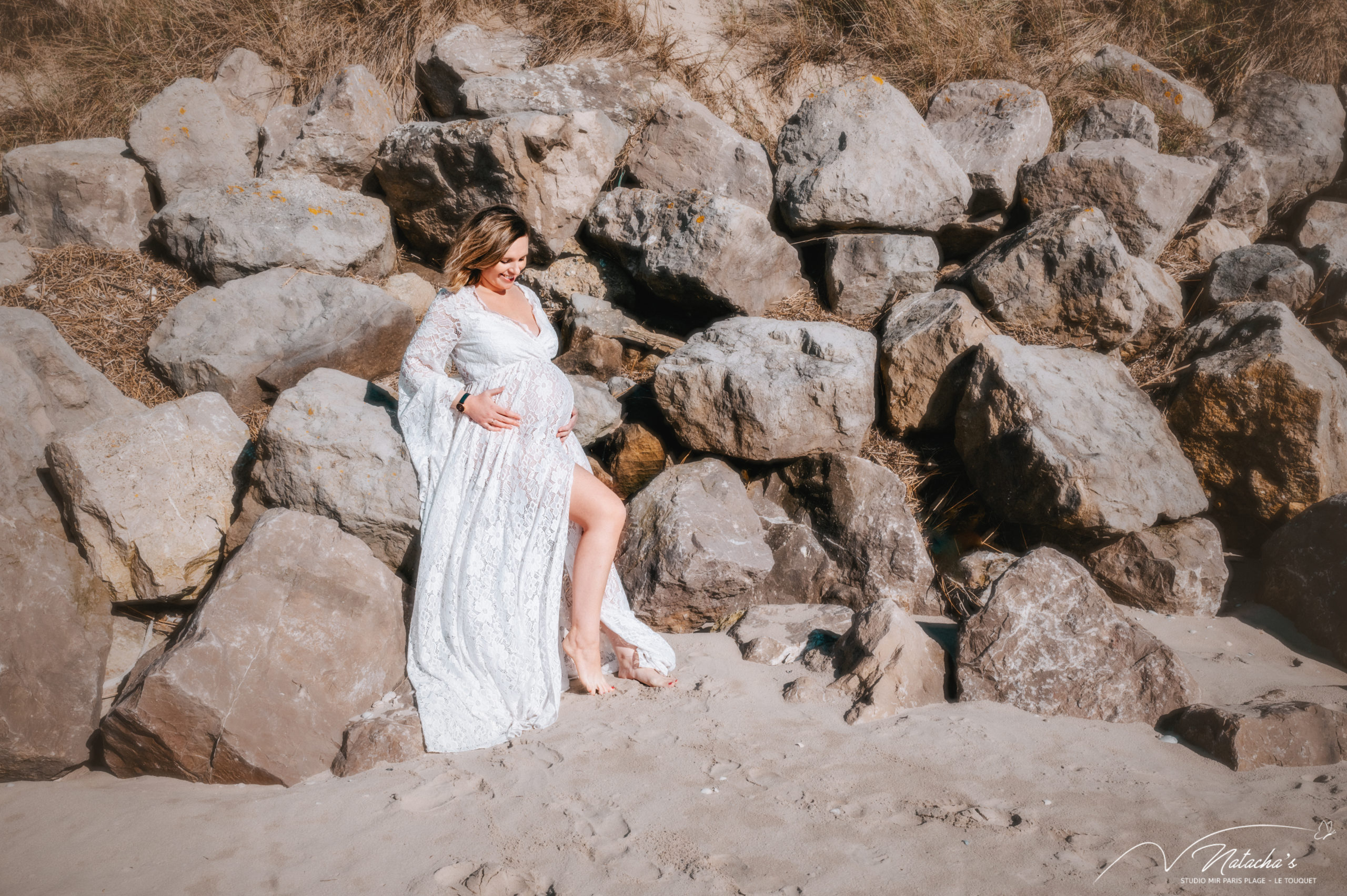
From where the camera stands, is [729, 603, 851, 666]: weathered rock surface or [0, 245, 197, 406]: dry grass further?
[0, 245, 197, 406]: dry grass

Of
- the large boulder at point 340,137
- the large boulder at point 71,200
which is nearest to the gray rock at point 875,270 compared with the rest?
the large boulder at point 340,137

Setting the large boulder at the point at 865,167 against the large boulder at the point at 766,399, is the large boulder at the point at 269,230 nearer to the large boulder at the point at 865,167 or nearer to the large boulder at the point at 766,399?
the large boulder at the point at 766,399

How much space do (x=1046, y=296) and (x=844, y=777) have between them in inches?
132

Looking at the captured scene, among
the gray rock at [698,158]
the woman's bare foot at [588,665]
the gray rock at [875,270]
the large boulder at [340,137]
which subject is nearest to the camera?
the woman's bare foot at [588,665]

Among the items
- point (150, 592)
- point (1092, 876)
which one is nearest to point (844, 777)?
point (1092, 876)

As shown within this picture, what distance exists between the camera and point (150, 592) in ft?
11.3

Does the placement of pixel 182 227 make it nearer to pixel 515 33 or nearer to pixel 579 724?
pixel 515 33

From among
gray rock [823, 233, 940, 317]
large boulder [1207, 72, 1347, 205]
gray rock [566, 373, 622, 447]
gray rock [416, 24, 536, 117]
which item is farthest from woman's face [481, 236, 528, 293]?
large boulder [1207, 72, 1347, 205]

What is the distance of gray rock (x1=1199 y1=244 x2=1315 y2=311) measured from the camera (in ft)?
16.7

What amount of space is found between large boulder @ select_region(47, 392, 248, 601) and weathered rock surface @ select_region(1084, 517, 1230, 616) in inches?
164

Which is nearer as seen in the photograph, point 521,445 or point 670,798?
point 670,798

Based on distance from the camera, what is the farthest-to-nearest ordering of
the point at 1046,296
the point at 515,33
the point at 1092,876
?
the point at 515,33 → the point at 1046,296 → the point at 1092,876

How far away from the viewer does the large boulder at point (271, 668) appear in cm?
274

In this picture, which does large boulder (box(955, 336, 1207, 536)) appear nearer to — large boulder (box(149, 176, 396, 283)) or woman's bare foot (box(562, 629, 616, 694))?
woman's bare foot (box(562, 629, 616, 694))
